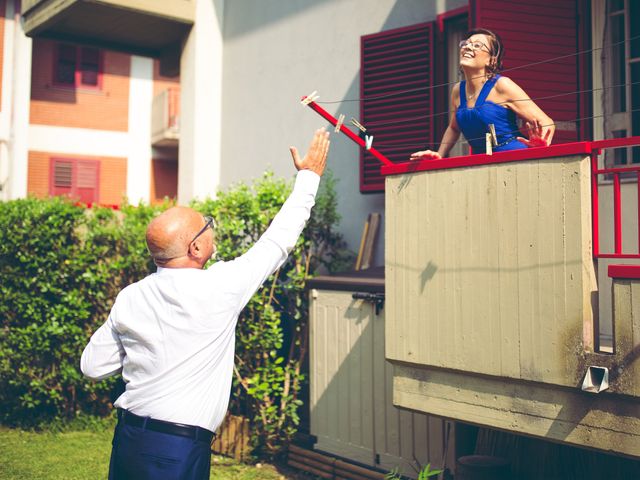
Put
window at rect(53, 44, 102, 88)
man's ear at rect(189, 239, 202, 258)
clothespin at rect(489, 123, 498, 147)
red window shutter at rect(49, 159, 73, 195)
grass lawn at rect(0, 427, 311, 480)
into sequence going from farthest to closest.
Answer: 1. window at rect(53, 44, 102, 88)
2. red window shutter at rect(49, 159, 73, 195)
3. grass lawn at rect(0, 427, 311, 480)
4. clothespin at rect(489, 123, 498, 147)
5. man's ear at rect(189, 239, 202, 258)

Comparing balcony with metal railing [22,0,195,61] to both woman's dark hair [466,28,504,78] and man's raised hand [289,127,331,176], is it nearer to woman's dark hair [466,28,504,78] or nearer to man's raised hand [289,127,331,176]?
woman's dark hair [466,28,504,78]

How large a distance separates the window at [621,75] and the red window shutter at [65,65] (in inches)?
626

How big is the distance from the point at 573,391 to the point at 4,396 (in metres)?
6.35

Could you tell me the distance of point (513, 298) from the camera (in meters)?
3.85

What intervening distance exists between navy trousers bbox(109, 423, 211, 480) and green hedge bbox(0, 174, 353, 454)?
143 inches

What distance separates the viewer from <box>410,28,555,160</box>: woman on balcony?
4.26m

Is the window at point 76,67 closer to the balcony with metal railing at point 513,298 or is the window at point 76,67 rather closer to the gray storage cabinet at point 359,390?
the gray storage cabinet at point 359,390

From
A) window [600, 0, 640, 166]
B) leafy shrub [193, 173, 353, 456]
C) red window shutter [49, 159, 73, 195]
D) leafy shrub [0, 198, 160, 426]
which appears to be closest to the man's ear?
leafy shrub [193, 173, 353, 456]

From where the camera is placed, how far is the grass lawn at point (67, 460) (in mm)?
6207

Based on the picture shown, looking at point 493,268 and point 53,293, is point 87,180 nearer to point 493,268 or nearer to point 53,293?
point 53,293

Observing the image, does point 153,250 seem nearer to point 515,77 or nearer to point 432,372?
point 432,372

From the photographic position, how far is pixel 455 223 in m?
4.13

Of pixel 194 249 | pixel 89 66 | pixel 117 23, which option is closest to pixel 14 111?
pixel 89 66

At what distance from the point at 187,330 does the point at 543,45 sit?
3945 millimetres
